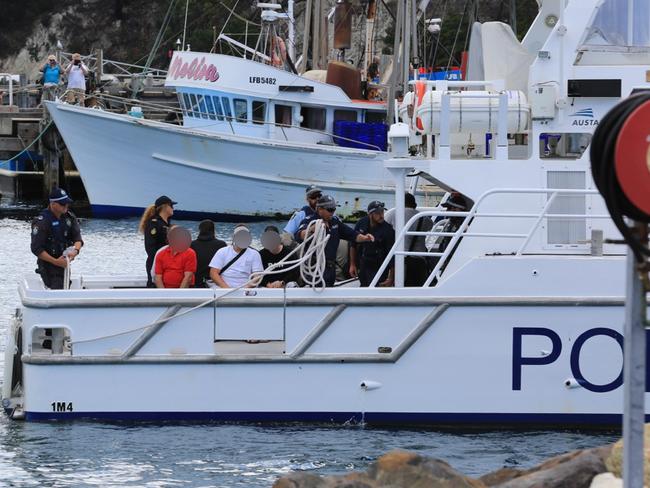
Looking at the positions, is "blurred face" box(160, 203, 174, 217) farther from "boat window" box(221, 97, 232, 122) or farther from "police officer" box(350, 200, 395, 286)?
"boat window" box(221, 97, 232, 122)

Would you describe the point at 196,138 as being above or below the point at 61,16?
below

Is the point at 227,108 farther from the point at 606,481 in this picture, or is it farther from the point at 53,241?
the point at 606,481

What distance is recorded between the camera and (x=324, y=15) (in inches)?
1630

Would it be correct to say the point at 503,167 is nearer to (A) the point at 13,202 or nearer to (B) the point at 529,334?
(B) the point at 529,334

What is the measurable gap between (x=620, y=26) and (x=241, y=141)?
25233 millimetres

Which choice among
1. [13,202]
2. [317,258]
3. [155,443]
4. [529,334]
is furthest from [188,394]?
[13,202]

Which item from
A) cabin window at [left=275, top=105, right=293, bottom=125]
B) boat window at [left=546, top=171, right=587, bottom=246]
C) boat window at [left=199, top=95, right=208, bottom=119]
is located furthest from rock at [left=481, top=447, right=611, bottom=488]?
cabin window at [left=275, top=105, right=293, bottom=125]

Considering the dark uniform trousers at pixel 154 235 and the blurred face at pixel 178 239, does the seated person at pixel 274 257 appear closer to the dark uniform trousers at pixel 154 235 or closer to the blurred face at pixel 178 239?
the blurred face at pixel 178 239

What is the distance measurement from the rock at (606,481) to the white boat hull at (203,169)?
2853 centimetres

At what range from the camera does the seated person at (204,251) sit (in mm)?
11898

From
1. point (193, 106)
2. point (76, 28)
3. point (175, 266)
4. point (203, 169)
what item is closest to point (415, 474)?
point (175, 266)

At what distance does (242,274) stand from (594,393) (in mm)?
3068

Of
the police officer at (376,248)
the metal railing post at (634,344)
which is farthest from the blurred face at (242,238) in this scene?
the metal railing post at (634,344)

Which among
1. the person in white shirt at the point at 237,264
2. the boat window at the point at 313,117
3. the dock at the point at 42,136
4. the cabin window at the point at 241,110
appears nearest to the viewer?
the person in white shirt at the point at 237,264
